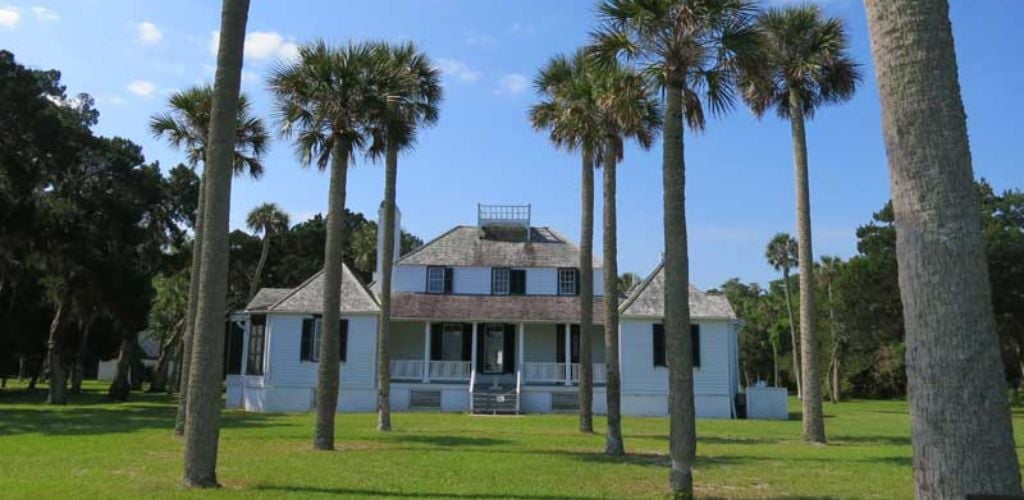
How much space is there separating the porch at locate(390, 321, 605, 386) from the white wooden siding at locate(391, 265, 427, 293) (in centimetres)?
165

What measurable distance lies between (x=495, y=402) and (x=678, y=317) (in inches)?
896

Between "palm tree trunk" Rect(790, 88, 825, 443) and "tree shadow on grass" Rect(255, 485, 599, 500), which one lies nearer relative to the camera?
"tree shadow on grass" Rect(255, 485, 599, 500)

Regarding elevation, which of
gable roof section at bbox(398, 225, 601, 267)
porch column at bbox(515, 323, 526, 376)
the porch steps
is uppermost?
gable roof section at bbox(398, 225, 601, 267)

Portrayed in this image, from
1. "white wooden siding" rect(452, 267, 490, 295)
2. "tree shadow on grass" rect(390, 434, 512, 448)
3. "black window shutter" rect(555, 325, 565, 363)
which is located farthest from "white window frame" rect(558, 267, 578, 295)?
"tree shadow on grass" rect(390, 434, 512, 448)

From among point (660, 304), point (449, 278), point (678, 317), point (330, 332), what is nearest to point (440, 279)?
point (449, 278)

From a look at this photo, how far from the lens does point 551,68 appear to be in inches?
915

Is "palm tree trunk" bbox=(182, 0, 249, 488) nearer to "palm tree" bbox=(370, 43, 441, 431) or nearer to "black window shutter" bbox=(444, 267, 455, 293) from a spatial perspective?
"palm tree" bbox=(370, 43, 441, 431)

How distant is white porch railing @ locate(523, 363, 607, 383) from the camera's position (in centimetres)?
3491

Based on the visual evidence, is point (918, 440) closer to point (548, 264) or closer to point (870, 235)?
point (548, 264)

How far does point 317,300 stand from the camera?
35.2 metres

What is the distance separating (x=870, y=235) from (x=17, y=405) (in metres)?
45.7

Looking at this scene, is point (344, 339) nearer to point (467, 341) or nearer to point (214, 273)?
point (467, 341)

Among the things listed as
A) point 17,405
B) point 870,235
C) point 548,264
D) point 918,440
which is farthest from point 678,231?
point 870,235

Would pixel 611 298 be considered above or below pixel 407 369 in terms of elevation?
above
